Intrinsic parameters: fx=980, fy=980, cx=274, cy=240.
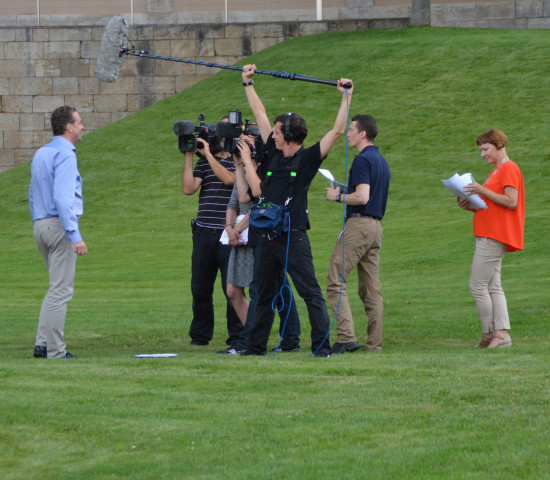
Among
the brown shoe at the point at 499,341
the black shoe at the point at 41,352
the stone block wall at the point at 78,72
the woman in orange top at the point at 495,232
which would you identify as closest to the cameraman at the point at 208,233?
the black shoe at the point at 41,352

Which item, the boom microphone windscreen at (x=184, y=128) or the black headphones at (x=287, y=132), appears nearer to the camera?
the black headphones at (x=287, y=132)

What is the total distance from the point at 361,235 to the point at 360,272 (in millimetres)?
407

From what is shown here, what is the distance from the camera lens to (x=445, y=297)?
12.5 metres

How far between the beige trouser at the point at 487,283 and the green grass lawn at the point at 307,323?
0.43 meters

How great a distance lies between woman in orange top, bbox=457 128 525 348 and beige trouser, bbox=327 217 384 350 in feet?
2.87

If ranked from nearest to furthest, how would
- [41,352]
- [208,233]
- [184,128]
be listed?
[41,352] → [184,128] → [208,233]

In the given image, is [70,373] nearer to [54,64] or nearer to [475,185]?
[475,185]

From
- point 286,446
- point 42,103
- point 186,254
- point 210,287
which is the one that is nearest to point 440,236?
point 186,254

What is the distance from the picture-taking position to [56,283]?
26.4ft

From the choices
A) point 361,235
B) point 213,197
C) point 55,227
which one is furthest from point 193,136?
point 361,235

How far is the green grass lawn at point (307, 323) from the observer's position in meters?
4.87

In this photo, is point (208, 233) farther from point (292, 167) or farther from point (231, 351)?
point (292, 167)

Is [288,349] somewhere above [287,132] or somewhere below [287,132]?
below

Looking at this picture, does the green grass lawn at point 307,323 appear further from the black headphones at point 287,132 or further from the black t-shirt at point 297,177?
the black headphones at point 287,132
